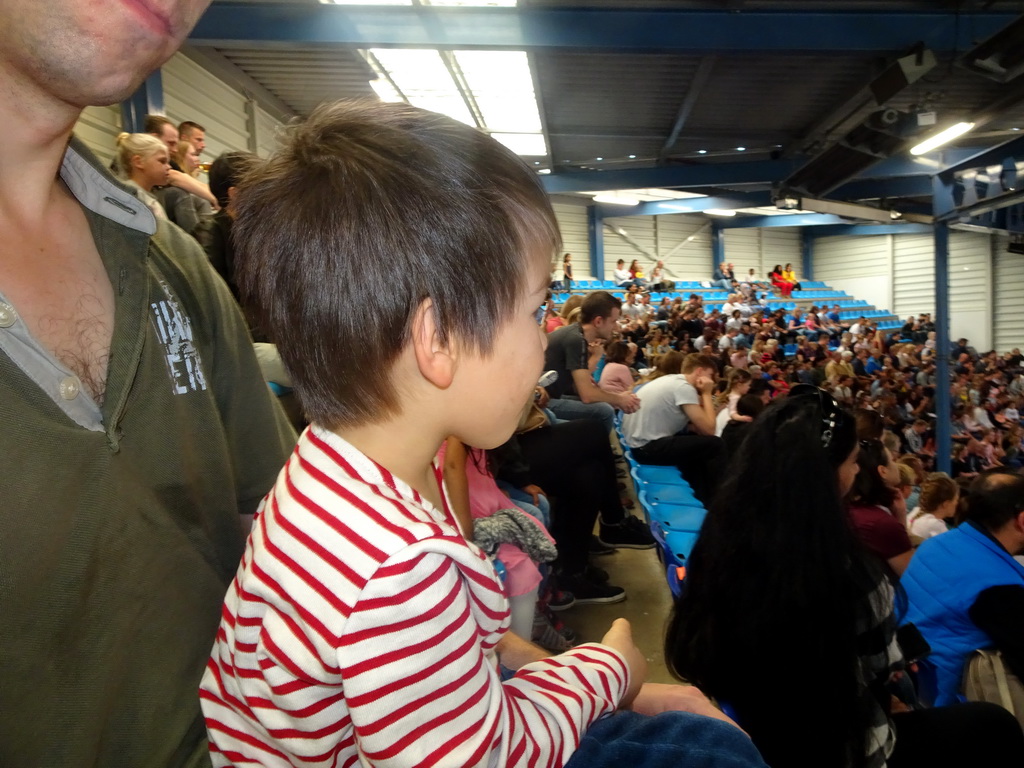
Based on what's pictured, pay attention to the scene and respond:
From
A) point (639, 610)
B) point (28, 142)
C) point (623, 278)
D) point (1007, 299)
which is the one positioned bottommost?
point (639, 610)

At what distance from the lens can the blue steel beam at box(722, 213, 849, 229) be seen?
2281 centimetres

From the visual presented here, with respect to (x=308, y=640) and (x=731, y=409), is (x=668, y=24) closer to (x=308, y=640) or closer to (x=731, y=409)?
(x=731, y=409)

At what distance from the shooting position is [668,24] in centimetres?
614

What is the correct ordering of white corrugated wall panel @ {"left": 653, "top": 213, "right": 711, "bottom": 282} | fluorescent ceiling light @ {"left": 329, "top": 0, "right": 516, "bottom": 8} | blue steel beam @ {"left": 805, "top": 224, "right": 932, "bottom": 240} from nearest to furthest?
fluorescent ceiling light @ {"left": 329, "top": 0, "right": 516, "bottom": 8}
white corrugated wall panel @ {"left": 653, "top": 213, "right": 711, "bottom": 282}
blue steel beam @ {"left": 805, "top": 224, "right": 932, "bottom": 240}

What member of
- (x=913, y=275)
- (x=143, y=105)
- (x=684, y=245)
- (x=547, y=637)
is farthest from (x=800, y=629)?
(x=913, y=275)

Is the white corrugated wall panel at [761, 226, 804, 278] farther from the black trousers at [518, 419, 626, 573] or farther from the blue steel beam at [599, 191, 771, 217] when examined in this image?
the black trousers at [518, 419, 626, 573]

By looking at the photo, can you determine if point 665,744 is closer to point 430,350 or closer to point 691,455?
point 430,350

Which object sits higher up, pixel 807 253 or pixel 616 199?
pixel 616 199

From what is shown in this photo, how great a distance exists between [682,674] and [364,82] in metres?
8.49

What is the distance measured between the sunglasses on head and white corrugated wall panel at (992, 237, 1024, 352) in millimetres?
23567

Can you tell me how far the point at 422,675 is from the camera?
66cm

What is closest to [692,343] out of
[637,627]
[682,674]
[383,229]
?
[637,627]

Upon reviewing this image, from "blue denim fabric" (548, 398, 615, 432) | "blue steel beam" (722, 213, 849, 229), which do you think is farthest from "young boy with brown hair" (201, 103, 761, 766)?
"blue steel beam" (722, 213, 849, 229)

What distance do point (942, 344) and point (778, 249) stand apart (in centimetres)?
1956
